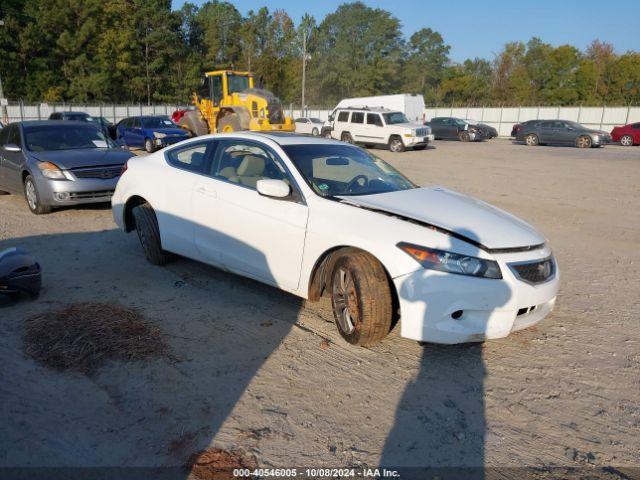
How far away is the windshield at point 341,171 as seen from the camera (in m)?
4.55

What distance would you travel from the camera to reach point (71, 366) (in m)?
3.62

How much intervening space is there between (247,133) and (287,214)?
133 cm

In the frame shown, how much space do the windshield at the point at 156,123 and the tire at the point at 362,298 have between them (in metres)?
19.0

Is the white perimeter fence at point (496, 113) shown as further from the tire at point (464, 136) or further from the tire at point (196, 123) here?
the tire at point (196, 123)

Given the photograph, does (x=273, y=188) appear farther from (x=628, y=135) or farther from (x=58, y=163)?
(x=628, y=135)

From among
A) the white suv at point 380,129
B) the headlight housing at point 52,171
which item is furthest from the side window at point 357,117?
the headlight housing at point 52,171

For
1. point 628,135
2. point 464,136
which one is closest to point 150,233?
point 464,136

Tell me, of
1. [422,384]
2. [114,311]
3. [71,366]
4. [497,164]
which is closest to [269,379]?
[422,384]

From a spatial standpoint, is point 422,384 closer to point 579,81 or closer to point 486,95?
point 579,81

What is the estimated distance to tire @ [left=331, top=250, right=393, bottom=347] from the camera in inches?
148

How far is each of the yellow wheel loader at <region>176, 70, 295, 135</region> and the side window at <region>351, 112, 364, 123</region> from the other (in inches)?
148

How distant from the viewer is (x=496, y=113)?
4778cm

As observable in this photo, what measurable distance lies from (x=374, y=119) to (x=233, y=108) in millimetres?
6964

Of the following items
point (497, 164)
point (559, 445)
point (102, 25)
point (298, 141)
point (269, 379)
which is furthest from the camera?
point (102, 25)
